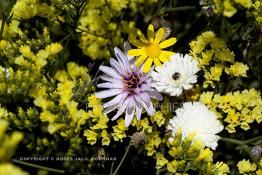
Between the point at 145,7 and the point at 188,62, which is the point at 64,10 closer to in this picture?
the point at 145,7

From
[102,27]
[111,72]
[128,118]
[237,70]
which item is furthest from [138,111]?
[102,27]

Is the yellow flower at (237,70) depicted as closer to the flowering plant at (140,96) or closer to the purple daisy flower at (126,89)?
the flowering plant at (140,96)

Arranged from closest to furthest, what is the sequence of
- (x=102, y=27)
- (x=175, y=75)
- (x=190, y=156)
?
(x=190, y=156), (x=175, y=75), (x=102, y=27)

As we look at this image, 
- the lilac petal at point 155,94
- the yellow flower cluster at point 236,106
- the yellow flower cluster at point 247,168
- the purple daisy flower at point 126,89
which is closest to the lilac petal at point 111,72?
the purple daisy flower at point 126,89

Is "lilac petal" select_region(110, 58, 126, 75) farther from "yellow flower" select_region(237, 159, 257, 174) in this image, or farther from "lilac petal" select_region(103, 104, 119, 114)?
"yellow flower" select_region(237, 159, 257, 174)

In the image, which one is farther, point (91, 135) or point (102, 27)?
point (102, 27)

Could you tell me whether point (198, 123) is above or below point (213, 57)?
below

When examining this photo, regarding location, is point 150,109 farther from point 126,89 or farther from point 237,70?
point 237,70
